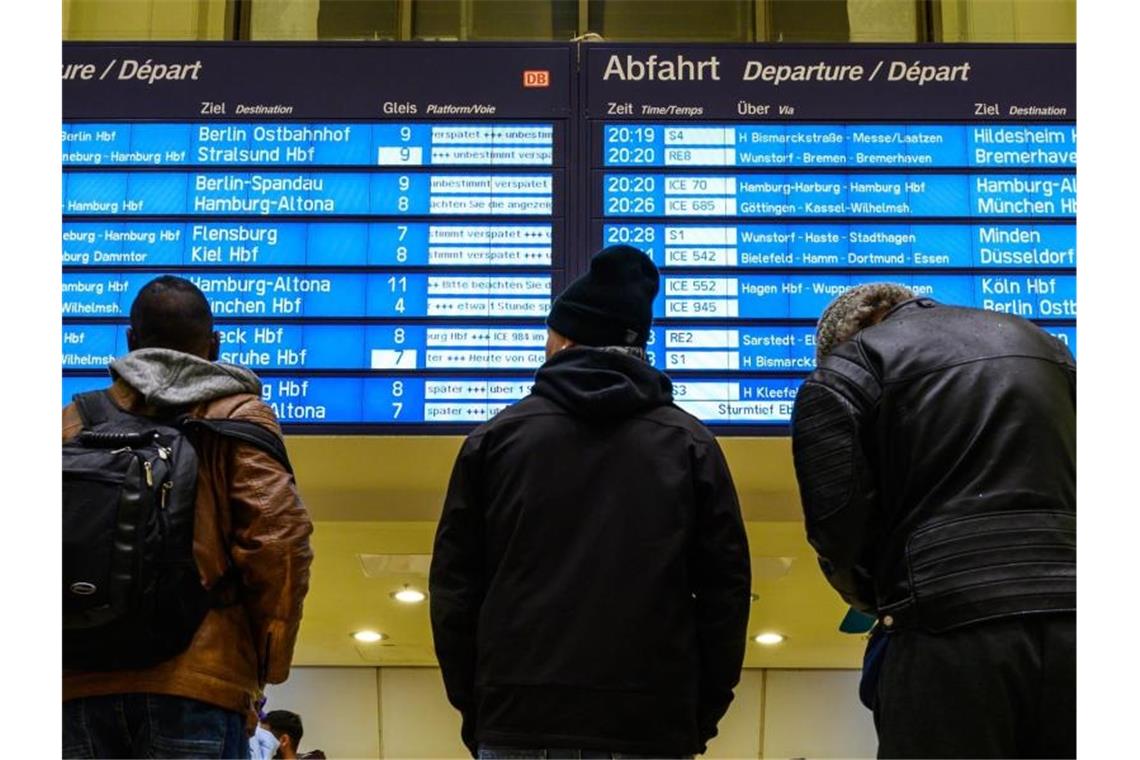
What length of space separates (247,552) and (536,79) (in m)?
2.61

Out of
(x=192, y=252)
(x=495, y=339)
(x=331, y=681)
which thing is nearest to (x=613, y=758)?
(x=495, y=339)

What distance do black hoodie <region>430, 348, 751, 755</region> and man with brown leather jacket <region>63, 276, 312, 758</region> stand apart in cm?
40

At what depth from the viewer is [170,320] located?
3.27 m

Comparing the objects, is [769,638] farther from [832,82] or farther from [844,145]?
[832,82]

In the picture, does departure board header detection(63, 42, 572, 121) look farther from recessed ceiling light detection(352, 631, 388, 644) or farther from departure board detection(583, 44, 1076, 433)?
recessed ceiling light detection(352, 631, 388, 644)

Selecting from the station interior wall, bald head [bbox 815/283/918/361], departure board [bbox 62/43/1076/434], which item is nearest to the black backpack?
bald head [bbox 815/283/918/361]

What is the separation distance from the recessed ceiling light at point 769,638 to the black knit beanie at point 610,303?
5.16 meters

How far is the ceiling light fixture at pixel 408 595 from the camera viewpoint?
7090 mm

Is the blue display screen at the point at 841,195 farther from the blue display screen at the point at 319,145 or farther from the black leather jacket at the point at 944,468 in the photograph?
the black leather jacket at the point at 944,468

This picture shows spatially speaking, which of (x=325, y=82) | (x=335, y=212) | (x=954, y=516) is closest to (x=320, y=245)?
(x=335, y=212)

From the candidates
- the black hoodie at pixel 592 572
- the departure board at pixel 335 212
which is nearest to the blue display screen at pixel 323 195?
the departure board at pixel 335 212

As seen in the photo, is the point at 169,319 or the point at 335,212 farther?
the point at 335,212

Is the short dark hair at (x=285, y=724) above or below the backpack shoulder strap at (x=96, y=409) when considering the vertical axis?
below

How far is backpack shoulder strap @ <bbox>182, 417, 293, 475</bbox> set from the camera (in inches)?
122
